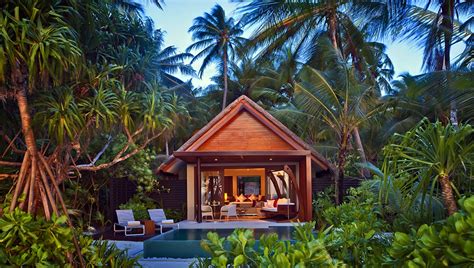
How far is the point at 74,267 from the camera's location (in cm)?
591

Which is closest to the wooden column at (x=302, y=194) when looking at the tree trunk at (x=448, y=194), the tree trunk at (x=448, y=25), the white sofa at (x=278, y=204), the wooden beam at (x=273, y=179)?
the white sofa at (x=278, y=204)

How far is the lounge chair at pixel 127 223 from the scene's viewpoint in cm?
1375

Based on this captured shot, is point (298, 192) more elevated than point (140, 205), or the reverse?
point (298, 192)

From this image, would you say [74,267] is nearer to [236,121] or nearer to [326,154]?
[236,121]

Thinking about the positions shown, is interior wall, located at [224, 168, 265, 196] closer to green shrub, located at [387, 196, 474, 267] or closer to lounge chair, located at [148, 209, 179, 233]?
lounge chair, located at [148, 209, 179, 233]

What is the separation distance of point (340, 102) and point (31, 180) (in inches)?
408

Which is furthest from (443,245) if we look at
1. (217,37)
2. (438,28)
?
(217,37)

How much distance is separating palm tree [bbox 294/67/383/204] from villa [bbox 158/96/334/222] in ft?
4.03

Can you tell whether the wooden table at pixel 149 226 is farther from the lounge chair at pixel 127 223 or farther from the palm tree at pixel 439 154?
the palm tree at pixel 439 154

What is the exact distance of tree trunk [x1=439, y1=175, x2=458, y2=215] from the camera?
3441 mm

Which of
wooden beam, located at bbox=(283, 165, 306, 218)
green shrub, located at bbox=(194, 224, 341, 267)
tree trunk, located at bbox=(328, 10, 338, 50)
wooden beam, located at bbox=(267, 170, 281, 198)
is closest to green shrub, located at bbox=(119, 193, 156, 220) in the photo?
wooden beam, located at bbox=(283, 165, 306, 218)

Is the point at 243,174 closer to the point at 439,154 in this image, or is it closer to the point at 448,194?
the point at 448,194

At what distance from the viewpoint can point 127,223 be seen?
13.8m

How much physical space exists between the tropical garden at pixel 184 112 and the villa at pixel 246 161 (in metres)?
0.95
